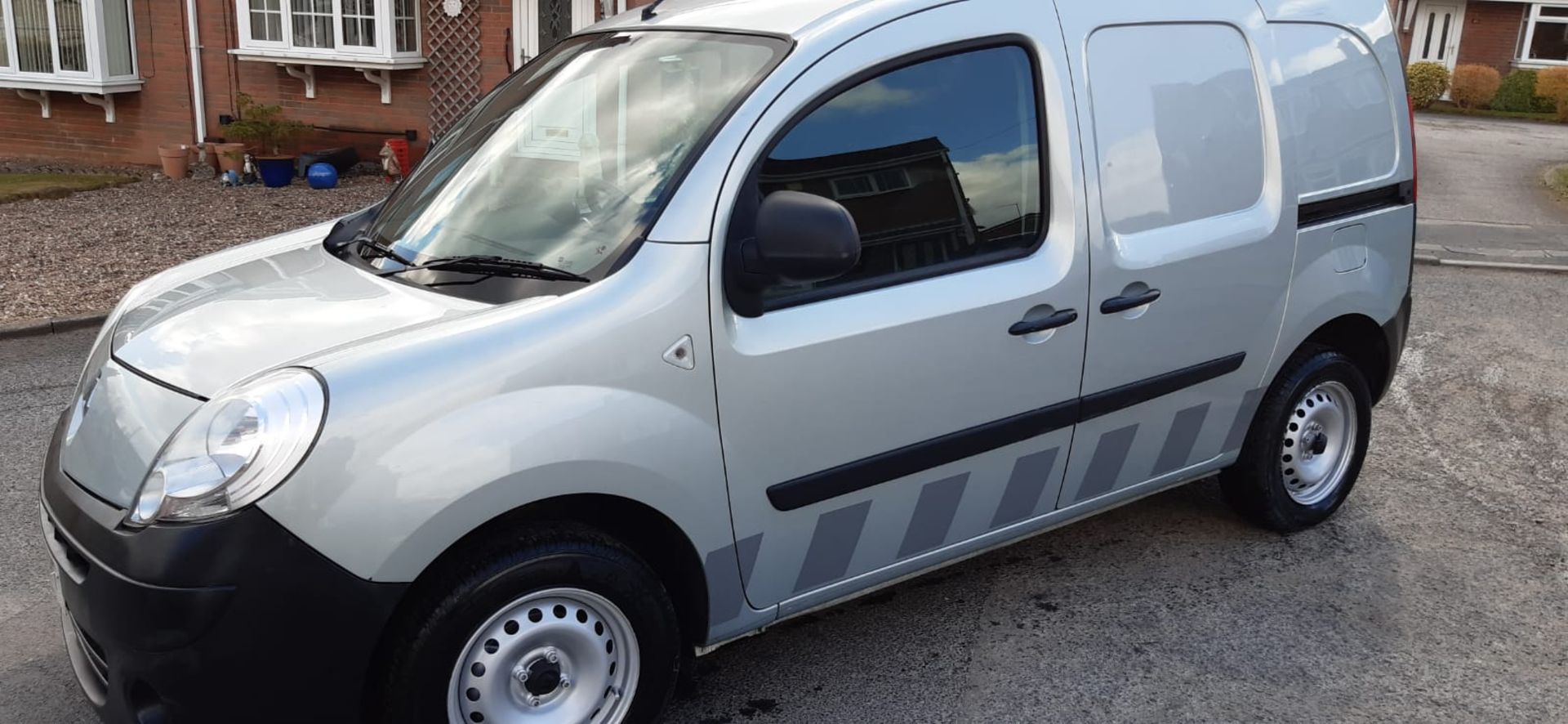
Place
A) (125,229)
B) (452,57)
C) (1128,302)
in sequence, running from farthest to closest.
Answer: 1. (452,57)
2. (125,229)
3. (1128,302)

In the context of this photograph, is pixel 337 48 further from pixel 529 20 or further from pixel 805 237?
pixel 805 237

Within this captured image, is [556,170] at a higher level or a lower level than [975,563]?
higher

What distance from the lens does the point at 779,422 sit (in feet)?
10.1

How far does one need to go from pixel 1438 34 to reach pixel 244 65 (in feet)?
105

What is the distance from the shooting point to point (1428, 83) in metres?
30.5

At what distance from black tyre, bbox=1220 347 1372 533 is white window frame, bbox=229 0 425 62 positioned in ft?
37.3

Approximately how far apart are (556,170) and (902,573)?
1423 millimetres

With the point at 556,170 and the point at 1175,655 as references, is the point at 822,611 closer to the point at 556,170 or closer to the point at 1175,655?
the point at 1175,655

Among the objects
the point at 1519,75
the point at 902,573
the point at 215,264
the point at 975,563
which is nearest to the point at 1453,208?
the point at 975,563

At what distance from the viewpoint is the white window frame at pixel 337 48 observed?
1366 centimetres

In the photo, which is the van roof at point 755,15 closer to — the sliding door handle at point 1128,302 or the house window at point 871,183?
the house window at point 871,183

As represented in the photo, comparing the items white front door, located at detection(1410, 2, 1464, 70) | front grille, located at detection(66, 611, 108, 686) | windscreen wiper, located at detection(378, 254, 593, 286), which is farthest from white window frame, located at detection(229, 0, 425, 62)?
white front door, located at detection(1410, 2, 1464, 70)

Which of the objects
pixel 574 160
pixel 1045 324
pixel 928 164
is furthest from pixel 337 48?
pixel 1045 324

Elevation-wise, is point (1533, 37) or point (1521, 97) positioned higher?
point (1533, 37)
